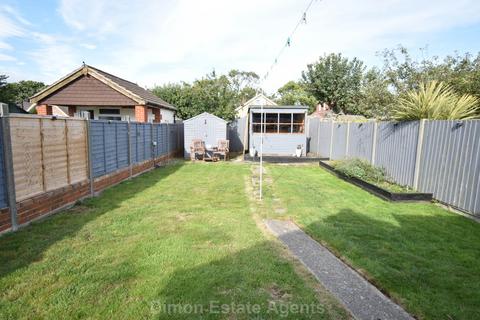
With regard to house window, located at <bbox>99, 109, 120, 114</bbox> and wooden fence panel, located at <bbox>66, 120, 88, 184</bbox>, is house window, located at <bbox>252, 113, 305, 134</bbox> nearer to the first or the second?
house window, located at <bbox>99, 109, 120, 114</bbox>

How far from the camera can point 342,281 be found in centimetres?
313

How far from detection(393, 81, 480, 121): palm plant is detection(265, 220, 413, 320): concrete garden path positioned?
Result: 5092 millimetres

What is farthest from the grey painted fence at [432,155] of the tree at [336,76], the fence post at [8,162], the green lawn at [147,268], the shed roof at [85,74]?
the tree at [336,76]

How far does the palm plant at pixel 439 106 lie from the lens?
6676mm

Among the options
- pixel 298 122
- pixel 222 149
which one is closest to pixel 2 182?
pixel 222 149

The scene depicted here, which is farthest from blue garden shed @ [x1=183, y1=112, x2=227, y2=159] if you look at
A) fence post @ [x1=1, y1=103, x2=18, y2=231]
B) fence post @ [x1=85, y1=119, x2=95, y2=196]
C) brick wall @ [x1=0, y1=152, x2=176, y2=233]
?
fence post @ [x1=1, y1=103, x2=18, y2=231]

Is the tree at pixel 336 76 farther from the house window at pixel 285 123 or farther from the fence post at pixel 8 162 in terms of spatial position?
the fence post at pixel 8 162

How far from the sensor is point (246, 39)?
9.70 metres

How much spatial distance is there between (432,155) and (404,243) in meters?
3.49

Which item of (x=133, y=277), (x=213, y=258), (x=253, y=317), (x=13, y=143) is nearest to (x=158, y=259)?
(x=133, y=277)

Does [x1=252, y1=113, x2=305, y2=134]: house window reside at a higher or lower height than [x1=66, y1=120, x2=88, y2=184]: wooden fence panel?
higher

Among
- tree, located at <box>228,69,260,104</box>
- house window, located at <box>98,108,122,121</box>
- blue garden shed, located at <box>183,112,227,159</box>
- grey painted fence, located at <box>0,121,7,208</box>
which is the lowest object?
grey painted fence, located at <box>0,121,7,208</box>

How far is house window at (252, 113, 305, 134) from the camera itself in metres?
15.5

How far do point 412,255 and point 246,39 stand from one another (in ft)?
27.4
